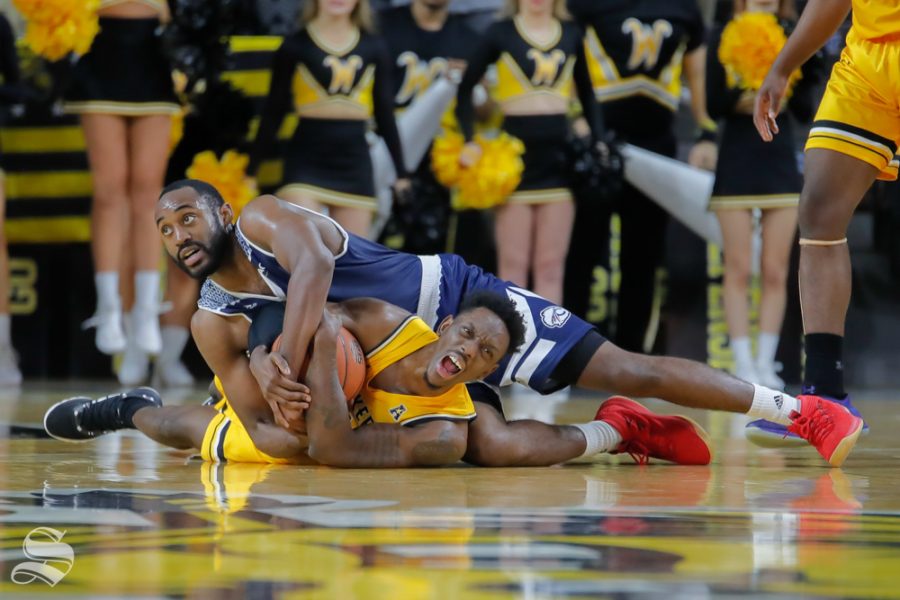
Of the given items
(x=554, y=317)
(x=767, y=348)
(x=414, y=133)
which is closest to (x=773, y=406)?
(x=554, y=317)

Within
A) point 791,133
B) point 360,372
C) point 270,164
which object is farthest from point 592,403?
point 360,372

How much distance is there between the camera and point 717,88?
7391 millimetres

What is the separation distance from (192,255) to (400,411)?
74cm

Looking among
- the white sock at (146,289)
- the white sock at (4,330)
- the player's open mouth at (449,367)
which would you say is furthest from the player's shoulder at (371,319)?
the white sock at (4,330)

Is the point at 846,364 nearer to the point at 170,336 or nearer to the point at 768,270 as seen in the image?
the point at 768,270

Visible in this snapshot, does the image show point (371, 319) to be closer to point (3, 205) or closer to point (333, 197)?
point (333, 197)

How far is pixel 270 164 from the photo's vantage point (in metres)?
8.06

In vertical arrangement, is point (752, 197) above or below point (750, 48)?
below

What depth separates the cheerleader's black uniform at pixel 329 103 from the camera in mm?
7438

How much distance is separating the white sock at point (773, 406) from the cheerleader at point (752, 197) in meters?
3.31

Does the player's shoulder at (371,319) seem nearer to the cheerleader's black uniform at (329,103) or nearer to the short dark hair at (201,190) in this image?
the short dark hair at (201,190)

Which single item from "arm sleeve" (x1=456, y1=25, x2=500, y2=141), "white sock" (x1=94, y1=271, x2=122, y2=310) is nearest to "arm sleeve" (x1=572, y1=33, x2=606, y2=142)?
"arm sleeve" (x1=456, y1=25, x2=500, y2=141)

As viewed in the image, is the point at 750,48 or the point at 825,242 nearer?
the point at 825,242

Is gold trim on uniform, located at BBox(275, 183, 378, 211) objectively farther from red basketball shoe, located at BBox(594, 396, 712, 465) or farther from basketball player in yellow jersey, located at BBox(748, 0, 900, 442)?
red basketball shoe, located at BBox(594, 396, 712, 465)
